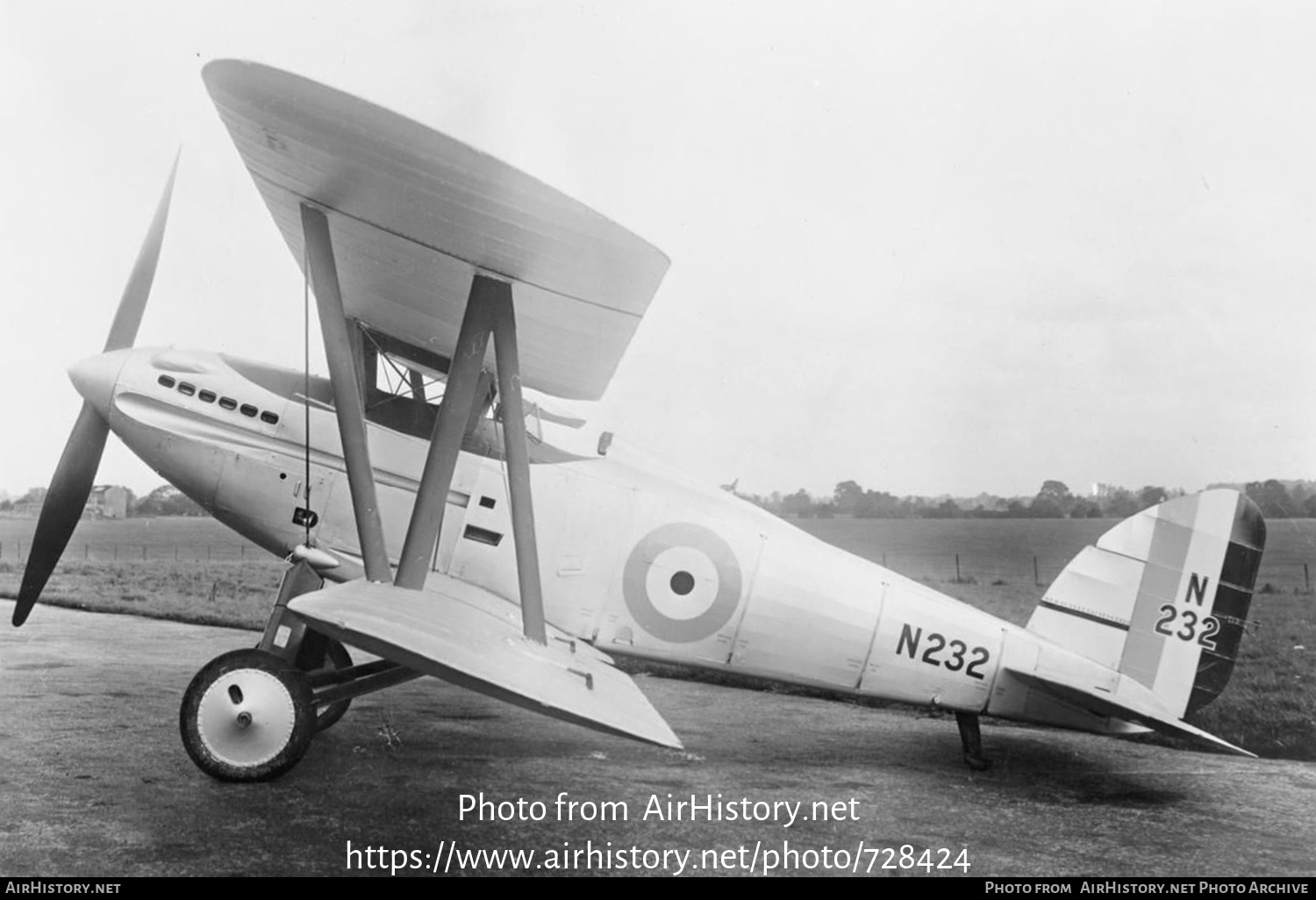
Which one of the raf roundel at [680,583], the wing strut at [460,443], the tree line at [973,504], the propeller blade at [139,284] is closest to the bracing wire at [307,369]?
the wing strut at [460,443]

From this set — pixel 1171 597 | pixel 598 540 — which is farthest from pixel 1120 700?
pixel 598 540

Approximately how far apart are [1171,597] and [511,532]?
3784 millimetres

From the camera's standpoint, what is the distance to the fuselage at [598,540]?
15.0 feet

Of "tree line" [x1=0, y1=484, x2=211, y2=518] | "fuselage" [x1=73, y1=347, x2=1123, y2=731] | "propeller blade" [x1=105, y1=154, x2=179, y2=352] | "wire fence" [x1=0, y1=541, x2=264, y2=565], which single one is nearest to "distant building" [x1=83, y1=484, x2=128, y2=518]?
"tree line" [x1=0, y1=484, x2=211, y2=518]

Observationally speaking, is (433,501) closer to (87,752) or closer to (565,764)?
(565,764)

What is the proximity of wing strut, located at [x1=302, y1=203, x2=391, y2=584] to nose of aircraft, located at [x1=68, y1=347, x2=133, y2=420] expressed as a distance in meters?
1.68

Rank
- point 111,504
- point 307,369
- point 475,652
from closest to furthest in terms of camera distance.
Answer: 1. point 475,652
2. point 307,369
3. point 111,504

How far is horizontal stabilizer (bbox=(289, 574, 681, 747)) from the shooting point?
3010mm

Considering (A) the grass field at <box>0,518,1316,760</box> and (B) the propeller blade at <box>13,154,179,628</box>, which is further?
(A) the grass field at <box>0,518,1316,760</box>

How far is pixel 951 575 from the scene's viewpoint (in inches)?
553

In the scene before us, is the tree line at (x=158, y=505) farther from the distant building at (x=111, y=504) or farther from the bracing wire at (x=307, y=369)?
the bracing wire at (x=307, y=369)

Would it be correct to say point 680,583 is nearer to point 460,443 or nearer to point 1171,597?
point 460,443

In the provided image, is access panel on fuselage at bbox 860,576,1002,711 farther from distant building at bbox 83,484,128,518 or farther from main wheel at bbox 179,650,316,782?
distant building at bbox 83,484,128,518
